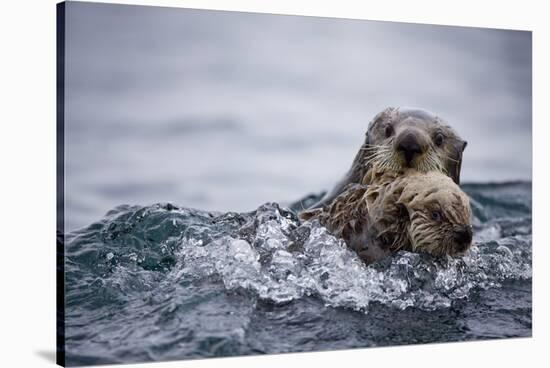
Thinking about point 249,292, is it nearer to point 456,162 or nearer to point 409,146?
point 409,146

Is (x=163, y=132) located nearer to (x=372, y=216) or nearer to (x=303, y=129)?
(x=303, y=129)

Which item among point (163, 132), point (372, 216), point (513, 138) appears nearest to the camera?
point (372, 216)

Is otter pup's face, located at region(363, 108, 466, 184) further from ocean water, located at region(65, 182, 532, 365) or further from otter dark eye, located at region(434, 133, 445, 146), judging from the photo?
ocean water, located at region(65, 182, 532, 365)

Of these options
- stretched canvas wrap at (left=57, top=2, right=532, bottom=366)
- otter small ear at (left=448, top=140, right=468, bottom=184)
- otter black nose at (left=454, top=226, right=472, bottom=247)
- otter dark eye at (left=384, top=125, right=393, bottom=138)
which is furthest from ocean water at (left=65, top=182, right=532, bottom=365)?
otter dark eye at (left=384, top=125, right=393, bottom=138)

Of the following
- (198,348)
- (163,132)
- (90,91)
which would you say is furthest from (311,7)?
Answer: (198,348)

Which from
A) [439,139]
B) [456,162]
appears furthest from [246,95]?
[456,162]

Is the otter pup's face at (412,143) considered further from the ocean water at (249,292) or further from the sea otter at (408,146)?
the ocean water at (249,292)

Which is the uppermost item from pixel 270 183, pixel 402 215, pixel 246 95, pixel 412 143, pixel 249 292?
pixel 246 95

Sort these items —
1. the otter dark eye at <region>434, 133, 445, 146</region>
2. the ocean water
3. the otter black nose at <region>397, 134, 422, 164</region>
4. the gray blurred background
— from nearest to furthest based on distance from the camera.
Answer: the ocean water < the gray blurred background < the otter black nose at <region>397, 134, 422, 164</region> < the otter dark eye at <region>434, 133, 445, 146</region>

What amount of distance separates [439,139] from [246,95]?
1.24m

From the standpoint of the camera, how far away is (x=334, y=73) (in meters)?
5.14

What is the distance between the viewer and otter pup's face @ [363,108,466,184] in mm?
4527

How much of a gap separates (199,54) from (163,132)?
1.79ft

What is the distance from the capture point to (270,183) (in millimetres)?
5445
